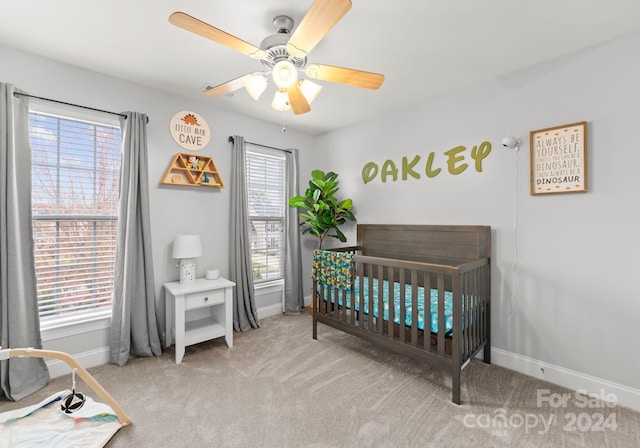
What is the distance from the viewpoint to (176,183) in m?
2.78

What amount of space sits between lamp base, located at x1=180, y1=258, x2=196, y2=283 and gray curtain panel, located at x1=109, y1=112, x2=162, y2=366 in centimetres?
25

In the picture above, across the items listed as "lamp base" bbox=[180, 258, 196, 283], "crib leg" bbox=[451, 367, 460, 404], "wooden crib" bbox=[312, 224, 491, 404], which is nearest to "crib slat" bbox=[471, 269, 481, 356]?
"wooden crib" bbox=[312, 224, 491, 404]

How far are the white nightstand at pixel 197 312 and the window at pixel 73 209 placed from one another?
53cm

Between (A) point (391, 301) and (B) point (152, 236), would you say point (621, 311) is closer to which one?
(A) point (391, 301)

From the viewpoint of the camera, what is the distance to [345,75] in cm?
167

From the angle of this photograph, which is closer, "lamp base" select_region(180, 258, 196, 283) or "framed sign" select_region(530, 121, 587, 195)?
"framed sign" select_region(530, 121, 587, 195)

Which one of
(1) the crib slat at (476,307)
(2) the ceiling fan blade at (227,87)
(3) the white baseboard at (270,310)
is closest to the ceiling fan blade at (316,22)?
(2) the ceiling fan blade at (227,87)

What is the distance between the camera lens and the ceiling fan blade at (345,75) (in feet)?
5.35

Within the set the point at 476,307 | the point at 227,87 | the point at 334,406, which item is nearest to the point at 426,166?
the point at 476,307

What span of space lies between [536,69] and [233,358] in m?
3.30

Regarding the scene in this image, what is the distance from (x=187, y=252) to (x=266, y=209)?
3.76 feet

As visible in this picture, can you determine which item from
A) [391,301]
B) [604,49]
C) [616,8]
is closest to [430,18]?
[616,8]

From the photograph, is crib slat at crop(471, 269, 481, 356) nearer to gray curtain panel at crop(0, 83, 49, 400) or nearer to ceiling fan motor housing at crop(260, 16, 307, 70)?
ceiling fan motor housing at crop(260, 16, 307, 70)

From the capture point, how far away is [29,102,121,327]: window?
7.22ft
